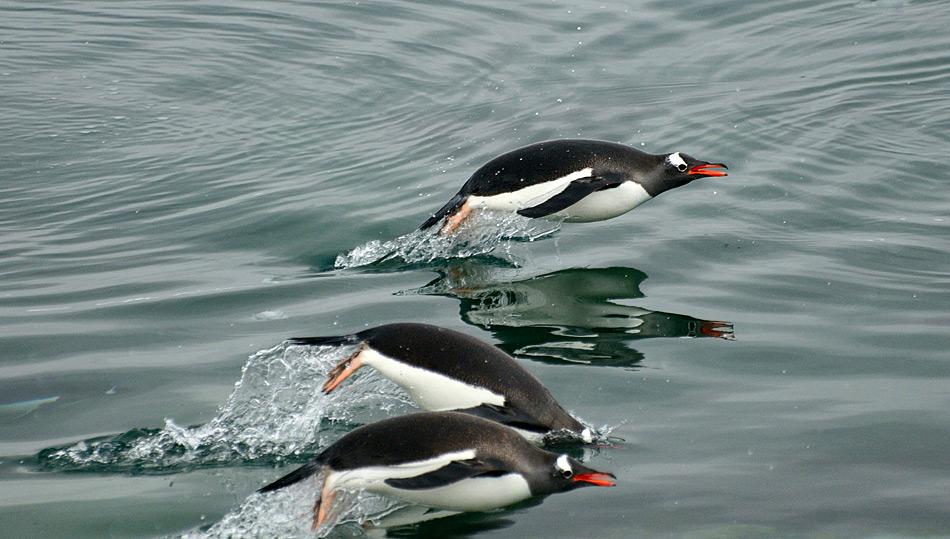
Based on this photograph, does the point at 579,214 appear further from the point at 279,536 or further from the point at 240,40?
the point at 240,40

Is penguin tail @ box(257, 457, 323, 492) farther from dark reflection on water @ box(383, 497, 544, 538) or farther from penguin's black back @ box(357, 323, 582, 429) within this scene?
penguin's black back @ box(357, 323, 582, 429)

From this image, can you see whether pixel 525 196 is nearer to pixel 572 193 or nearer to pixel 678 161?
pixel 572 193

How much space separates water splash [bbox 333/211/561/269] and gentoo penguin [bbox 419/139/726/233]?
0.11 metres

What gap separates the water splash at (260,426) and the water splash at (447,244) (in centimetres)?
219

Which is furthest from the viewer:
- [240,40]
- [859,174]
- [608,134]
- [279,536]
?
[240,40]

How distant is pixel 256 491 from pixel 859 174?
6468 mm

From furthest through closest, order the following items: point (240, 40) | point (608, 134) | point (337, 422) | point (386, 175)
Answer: point (240, 40) < point (608, 134) < point (386, 175) < point (337, 422)

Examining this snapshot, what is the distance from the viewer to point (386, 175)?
1076 centimetres

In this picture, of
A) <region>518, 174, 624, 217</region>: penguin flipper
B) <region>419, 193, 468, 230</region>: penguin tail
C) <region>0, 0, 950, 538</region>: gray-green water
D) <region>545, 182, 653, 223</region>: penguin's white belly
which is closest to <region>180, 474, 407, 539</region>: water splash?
<region>0, 0, 950, 538</region>: gray-green water

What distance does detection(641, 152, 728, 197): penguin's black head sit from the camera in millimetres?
8523

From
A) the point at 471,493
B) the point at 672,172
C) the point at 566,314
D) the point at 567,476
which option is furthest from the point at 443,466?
the point at 672,172

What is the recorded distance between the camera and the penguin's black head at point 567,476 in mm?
4824

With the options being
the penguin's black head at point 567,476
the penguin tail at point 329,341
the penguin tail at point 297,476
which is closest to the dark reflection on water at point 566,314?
the penguin tail at point 329,341

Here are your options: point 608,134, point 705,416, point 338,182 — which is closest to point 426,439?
point 705,416
